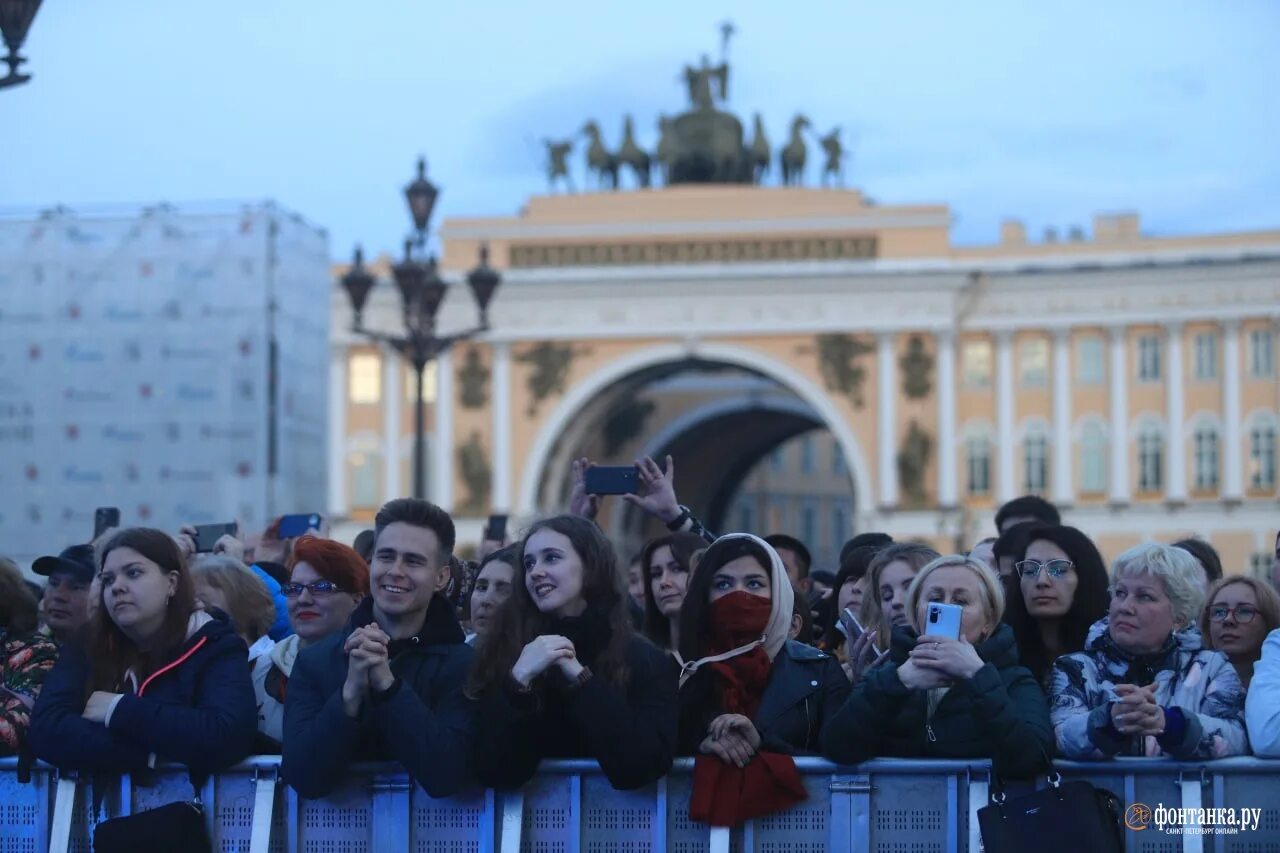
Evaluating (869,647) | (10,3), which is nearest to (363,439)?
(10,3)

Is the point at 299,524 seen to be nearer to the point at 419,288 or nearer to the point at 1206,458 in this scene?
the point at 419,288

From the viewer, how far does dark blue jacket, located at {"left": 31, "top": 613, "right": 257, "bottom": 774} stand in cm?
586

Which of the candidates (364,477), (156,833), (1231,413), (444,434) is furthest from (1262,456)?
(156,833)

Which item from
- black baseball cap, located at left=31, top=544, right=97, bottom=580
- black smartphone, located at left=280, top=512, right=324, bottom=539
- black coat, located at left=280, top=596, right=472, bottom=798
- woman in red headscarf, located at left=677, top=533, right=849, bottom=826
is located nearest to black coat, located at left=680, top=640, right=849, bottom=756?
woman in red headscarf, located at left=677, top=533, right=849, bottom=826

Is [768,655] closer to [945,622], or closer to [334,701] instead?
[945,622]

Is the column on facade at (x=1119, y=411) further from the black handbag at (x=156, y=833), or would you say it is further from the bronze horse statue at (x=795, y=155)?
the black handbag at (x=156, y=833)

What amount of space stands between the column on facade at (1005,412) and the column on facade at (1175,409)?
3084 mm

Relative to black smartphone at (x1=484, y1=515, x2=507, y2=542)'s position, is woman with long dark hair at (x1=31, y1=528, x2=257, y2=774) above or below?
below

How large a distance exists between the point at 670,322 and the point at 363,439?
23.4 ft

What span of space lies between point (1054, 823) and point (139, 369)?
3314 centimetres

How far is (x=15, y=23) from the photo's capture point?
36.7ft

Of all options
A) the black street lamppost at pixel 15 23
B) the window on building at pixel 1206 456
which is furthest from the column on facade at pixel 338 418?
the black street lamppost at pixel 15 23

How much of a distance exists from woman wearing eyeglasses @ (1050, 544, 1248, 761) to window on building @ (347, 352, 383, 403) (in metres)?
40.6

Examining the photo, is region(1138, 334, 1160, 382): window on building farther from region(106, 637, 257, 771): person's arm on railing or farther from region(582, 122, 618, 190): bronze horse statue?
region(106, 637, 257, 771): person's arm on railing
